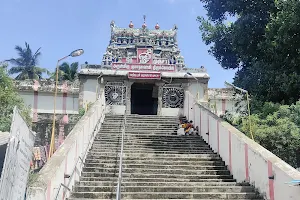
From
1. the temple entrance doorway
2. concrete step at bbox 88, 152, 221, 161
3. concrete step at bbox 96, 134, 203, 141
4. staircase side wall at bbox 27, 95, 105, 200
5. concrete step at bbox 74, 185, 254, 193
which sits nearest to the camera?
staircase side wall at bbox 27, 95, 105, 200

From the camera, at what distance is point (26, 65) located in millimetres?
33188

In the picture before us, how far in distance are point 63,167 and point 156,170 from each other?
262 cm

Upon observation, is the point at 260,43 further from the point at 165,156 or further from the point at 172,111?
the point at 172,111

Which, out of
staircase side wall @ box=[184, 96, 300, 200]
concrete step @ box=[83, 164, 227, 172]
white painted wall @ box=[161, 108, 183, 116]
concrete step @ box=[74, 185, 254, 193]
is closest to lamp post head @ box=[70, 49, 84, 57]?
concrete step @ box=[83, 164, 227, 172]

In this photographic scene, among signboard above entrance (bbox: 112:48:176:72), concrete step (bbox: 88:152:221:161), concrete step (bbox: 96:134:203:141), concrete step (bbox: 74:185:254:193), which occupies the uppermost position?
signboard above entrance (bbox: 112:48:176:72)

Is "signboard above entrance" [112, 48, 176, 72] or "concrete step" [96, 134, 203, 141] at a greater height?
"signboard above entrance" [112, 48, 176, 72]

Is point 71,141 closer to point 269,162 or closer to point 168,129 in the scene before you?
point 269,162

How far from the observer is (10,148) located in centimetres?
291

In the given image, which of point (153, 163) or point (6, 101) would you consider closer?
point (153, 163)

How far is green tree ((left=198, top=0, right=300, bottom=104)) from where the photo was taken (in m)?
10.6

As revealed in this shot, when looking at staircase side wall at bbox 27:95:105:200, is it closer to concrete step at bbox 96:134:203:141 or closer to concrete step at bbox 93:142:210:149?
concrete step at bbox 93:142:210:149

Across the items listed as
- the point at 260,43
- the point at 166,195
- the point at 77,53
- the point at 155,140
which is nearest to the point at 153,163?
the point at 166,195

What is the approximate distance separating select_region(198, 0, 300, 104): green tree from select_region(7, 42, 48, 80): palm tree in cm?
2255

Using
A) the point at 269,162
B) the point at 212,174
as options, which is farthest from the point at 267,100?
the point at 269,162
